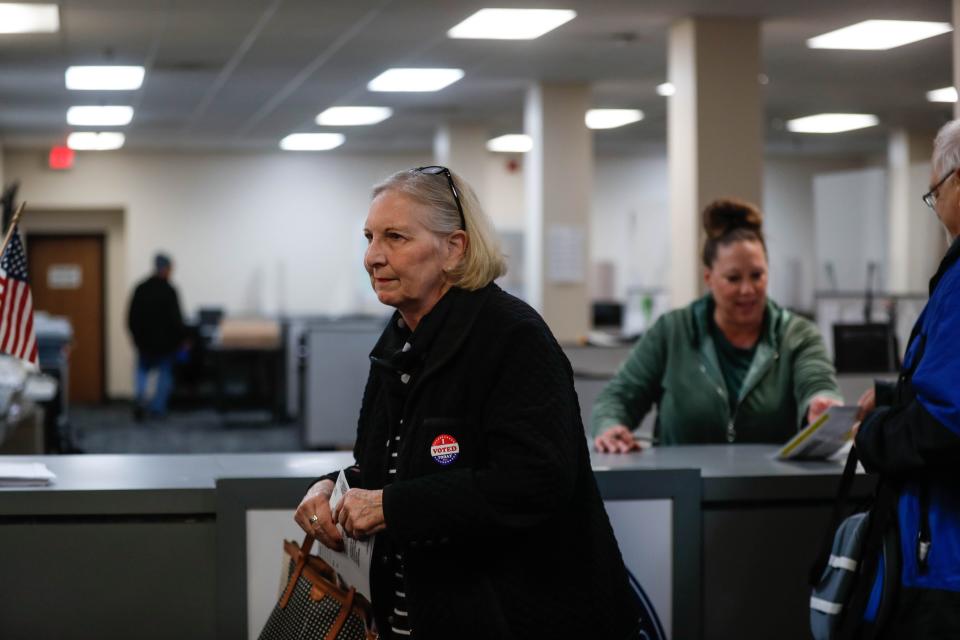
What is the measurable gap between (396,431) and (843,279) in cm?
799

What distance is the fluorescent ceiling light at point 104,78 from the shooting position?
10039 millimetres

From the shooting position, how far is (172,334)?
539 inches

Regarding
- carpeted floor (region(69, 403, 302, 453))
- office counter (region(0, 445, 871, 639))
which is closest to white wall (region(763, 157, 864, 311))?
carpeted floor (region(69, 403, 302, 453))

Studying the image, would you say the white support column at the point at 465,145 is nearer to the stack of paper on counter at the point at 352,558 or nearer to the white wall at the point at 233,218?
the white wall at the point at 233,218

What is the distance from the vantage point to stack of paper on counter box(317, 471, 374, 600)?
213 cm

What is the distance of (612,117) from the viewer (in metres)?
13.6

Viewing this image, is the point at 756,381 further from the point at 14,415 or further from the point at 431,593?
the point at 14,415

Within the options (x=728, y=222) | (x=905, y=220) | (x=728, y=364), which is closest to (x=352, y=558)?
(x=728, y=364)

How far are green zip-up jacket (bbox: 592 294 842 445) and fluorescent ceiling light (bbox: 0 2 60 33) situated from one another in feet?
17.0

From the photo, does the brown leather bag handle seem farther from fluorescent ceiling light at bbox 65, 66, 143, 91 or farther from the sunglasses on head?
fluorescent ceiling light at bbox 65, 66, 143, 91

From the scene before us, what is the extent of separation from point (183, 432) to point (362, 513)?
35.5 feet

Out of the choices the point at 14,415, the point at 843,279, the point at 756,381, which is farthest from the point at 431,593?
the point at 843,279

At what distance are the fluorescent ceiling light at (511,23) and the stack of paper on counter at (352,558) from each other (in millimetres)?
6092

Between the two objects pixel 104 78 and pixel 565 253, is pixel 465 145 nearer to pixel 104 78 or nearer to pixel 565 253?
pixel 565 253
